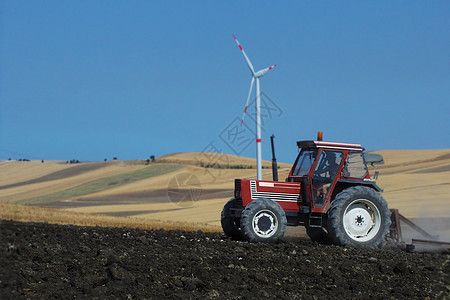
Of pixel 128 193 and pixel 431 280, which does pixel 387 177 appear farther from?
pixel 431 280

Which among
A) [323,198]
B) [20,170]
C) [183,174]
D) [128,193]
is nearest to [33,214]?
[323,198]

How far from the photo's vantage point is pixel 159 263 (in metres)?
8.66

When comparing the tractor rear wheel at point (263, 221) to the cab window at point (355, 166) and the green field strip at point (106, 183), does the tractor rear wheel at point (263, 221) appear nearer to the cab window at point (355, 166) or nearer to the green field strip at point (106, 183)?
the cab window at point (355, 166)

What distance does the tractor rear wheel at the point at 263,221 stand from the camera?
39.3 ft

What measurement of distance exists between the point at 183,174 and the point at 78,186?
13200mm

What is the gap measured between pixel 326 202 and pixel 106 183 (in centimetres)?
5660

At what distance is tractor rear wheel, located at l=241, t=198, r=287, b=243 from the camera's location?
39.3ft

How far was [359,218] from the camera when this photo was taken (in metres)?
12.3

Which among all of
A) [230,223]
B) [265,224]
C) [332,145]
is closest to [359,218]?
[332,145]

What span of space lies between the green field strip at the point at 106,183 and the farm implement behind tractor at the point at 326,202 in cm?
4818

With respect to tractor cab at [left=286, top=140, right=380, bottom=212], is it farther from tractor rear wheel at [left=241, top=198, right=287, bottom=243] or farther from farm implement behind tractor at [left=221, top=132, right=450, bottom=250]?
tractor rear wheel at [left=241, top=198, right=287, bottom=243]

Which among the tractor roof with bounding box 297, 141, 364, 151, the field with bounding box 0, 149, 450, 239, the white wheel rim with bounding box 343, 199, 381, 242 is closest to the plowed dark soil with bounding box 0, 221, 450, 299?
the white wheel rim with bounding box 343, 199, 381, 242

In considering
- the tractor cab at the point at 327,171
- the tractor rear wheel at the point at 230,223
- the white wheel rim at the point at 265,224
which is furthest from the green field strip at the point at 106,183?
the tractor cab at the point at 327,171

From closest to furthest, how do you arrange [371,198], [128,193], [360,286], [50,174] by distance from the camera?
[360,286], [371,198], [128,193], [50,174]
